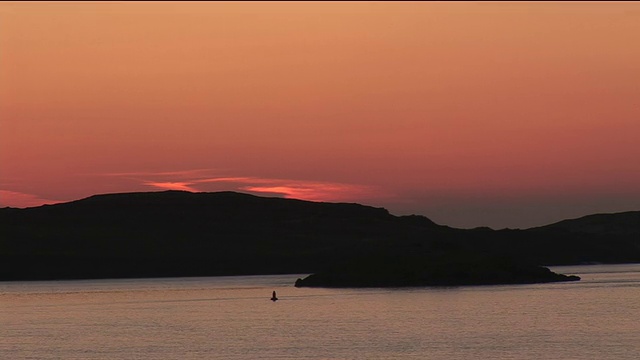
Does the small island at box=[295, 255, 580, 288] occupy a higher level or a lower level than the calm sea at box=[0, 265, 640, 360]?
higher

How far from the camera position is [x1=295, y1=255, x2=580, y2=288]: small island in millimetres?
188125

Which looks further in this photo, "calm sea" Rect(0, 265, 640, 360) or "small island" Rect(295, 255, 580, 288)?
"small island" Rect(295, 255, 580, 288)

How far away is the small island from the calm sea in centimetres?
2466

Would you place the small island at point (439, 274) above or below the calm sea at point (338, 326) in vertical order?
above

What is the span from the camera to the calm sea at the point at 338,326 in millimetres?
82125

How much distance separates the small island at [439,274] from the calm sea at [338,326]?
24663mm

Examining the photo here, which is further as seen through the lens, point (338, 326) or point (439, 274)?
point (439, 274)

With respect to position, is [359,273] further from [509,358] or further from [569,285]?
[509,358]

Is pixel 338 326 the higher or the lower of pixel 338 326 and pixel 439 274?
the lower

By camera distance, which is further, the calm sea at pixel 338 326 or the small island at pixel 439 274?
the small island at pixel 439 274

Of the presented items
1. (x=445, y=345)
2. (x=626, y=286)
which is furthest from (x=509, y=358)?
(x=626, y=286)

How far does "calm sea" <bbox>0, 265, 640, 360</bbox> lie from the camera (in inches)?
3233

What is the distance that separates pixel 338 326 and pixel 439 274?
287 ft

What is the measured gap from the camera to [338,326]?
103 metres
